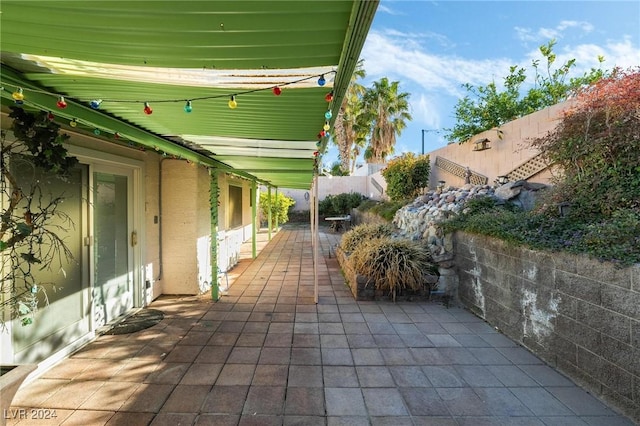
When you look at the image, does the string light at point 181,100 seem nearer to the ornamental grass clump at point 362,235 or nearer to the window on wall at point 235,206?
the ornamental grass clump at point 362,235

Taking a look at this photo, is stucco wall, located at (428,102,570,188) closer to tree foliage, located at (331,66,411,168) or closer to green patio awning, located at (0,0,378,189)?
green patio awning, located at (0,0,378,189)

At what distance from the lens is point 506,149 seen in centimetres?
822

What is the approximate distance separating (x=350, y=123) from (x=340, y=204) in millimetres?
5612

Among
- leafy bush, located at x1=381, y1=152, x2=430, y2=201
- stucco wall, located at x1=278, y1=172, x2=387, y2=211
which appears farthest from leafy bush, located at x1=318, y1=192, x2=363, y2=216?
leafy bush, located at x1=381, y1=152, x2=430, y2=201

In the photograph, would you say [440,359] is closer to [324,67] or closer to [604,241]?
[604,241]

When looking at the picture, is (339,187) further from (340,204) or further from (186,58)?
(186,58)

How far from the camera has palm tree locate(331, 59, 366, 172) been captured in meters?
18.5

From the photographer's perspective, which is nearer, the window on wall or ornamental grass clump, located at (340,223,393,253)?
ornamental grass clump, located at (340,223,393,253)

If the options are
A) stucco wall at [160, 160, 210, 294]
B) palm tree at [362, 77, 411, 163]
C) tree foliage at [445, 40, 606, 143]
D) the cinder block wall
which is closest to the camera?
the cinder block wall

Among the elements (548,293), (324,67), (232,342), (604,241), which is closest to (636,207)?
(604,241)

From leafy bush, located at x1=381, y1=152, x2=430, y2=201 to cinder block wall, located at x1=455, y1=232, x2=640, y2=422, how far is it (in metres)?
6.76

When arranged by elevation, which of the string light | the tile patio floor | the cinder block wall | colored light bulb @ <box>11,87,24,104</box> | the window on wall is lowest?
the tile patio floor

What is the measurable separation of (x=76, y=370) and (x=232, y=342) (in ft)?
5.08

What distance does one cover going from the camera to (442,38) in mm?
15375
